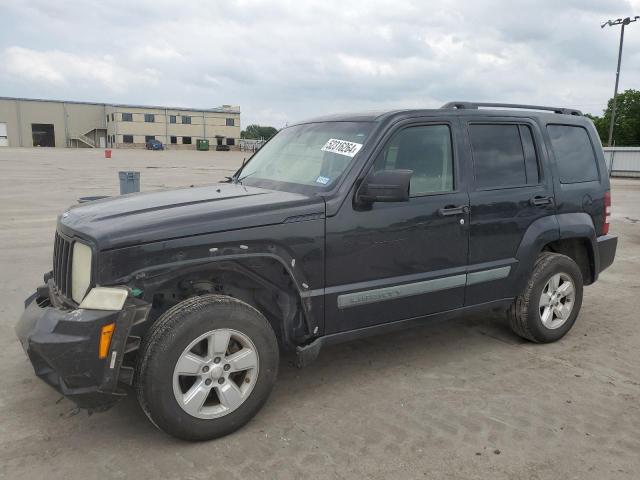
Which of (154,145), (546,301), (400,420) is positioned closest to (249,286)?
(400,420)

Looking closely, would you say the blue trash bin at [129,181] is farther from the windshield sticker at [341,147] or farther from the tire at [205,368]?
the tire at [205,368]

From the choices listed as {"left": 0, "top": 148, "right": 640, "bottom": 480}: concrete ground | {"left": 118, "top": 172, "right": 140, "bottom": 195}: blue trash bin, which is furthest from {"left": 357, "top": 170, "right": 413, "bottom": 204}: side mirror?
{"left": 118, "top": 172, "right": 140, "bottom": 195}: blue trash bin

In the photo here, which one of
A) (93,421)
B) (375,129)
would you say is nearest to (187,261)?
(93,421)

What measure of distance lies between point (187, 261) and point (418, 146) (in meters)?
1.91

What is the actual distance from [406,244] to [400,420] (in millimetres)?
1158

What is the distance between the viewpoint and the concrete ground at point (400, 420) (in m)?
2.89

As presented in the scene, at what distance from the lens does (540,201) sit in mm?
4465

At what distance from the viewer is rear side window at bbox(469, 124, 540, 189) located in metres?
4.20

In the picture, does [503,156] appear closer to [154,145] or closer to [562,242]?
[562,242]

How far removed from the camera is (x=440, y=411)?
11.5 feet

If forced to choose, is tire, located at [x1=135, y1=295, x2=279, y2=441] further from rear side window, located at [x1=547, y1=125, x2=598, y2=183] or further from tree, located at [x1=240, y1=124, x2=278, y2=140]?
tree, located at [x1=240, y1=124, x2=278, y2=140]

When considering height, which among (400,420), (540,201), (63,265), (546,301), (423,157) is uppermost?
(423,157)

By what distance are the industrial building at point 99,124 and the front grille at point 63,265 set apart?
286ft

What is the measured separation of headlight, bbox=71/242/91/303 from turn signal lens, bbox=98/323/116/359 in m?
0.29
